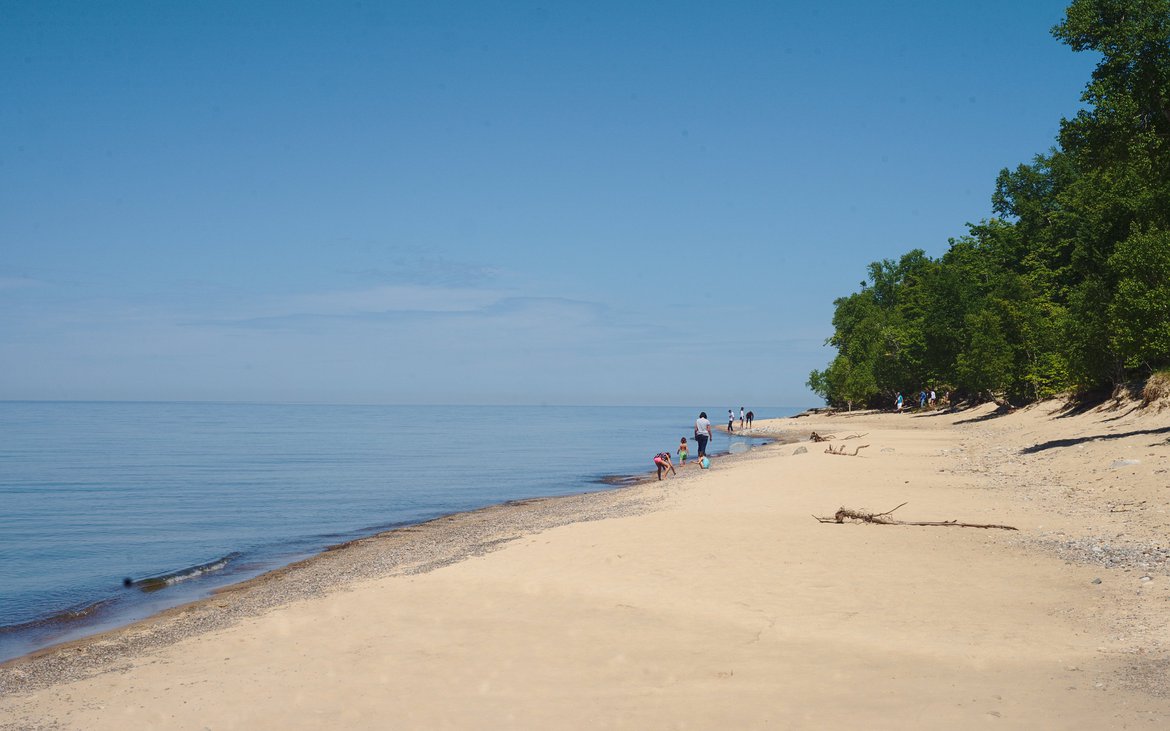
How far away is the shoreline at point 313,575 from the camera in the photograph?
11.6 m

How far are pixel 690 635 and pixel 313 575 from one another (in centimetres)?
1074

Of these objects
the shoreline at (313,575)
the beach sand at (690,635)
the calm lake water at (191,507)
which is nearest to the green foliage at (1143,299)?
the beach sand at (690,635)

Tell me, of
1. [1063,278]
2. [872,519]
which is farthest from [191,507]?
[1063,278]

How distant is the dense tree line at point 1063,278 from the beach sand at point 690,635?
12867 millimetres

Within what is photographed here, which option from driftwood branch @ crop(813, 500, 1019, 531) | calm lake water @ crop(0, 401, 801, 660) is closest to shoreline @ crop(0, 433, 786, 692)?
calm lake water @ crop(0, 401, 801, 660)

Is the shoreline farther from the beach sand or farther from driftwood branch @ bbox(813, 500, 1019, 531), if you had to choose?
driftwood branch @ bbox(813, 500, 1019, 531)

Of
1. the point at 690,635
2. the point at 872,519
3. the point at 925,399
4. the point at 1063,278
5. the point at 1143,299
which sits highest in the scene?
the point at 1063,278

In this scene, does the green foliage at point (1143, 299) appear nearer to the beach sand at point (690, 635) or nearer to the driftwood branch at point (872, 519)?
the beach sand at point (690, 635)

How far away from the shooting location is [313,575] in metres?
17.6

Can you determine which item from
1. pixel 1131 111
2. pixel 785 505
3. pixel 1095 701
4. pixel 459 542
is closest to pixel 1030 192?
pixel 1131 111

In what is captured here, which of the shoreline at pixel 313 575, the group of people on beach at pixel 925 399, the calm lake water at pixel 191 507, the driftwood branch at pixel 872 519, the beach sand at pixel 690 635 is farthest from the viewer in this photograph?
the group of people on beach at pixel 925 399

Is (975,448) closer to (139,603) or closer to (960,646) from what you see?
(960,646)

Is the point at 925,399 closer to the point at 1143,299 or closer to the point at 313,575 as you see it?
the point at 1143,299

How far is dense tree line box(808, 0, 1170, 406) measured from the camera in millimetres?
25047
